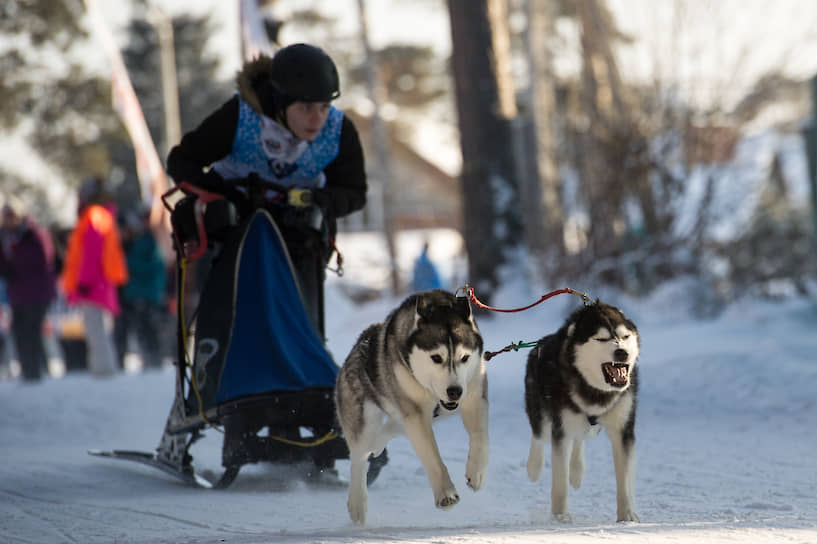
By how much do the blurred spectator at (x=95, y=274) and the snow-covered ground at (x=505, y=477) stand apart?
169cm

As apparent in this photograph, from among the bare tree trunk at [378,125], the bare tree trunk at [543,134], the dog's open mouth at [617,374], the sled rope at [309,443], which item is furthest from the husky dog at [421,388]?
the bare tree trunk at [378,125]

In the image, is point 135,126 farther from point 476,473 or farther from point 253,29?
point 476,473

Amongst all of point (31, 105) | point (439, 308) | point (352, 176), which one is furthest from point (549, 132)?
point (439, 308)

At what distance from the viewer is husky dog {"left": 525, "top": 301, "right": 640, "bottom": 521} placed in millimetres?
3691

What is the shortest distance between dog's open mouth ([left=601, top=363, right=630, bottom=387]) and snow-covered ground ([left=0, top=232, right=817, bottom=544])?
46 cm

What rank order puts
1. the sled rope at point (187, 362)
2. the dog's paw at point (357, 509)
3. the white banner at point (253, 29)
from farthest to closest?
1. the white banner at point (253, 29)
2. the sled rope at point (187, 362)
3. the dog's paw at point (357, 509)

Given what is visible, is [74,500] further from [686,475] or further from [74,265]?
[74,265]

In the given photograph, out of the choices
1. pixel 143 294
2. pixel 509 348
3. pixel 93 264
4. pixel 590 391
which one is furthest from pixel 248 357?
pixel 143 294

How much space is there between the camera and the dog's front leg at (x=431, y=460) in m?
3.67

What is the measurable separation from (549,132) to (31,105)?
37.5 ft

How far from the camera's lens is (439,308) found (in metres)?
3.69

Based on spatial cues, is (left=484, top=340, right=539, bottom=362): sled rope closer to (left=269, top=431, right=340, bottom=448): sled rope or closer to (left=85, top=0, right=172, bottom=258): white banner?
(left=269, top=431, right=340, bottom=448): sled rope

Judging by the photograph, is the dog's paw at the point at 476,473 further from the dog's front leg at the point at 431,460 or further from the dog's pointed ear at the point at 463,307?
the dog's pointed ear at the point at 463,307

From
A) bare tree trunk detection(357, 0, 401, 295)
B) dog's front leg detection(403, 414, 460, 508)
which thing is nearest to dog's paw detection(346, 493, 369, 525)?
dog's front leg detection(403, 414, 460, 508)
